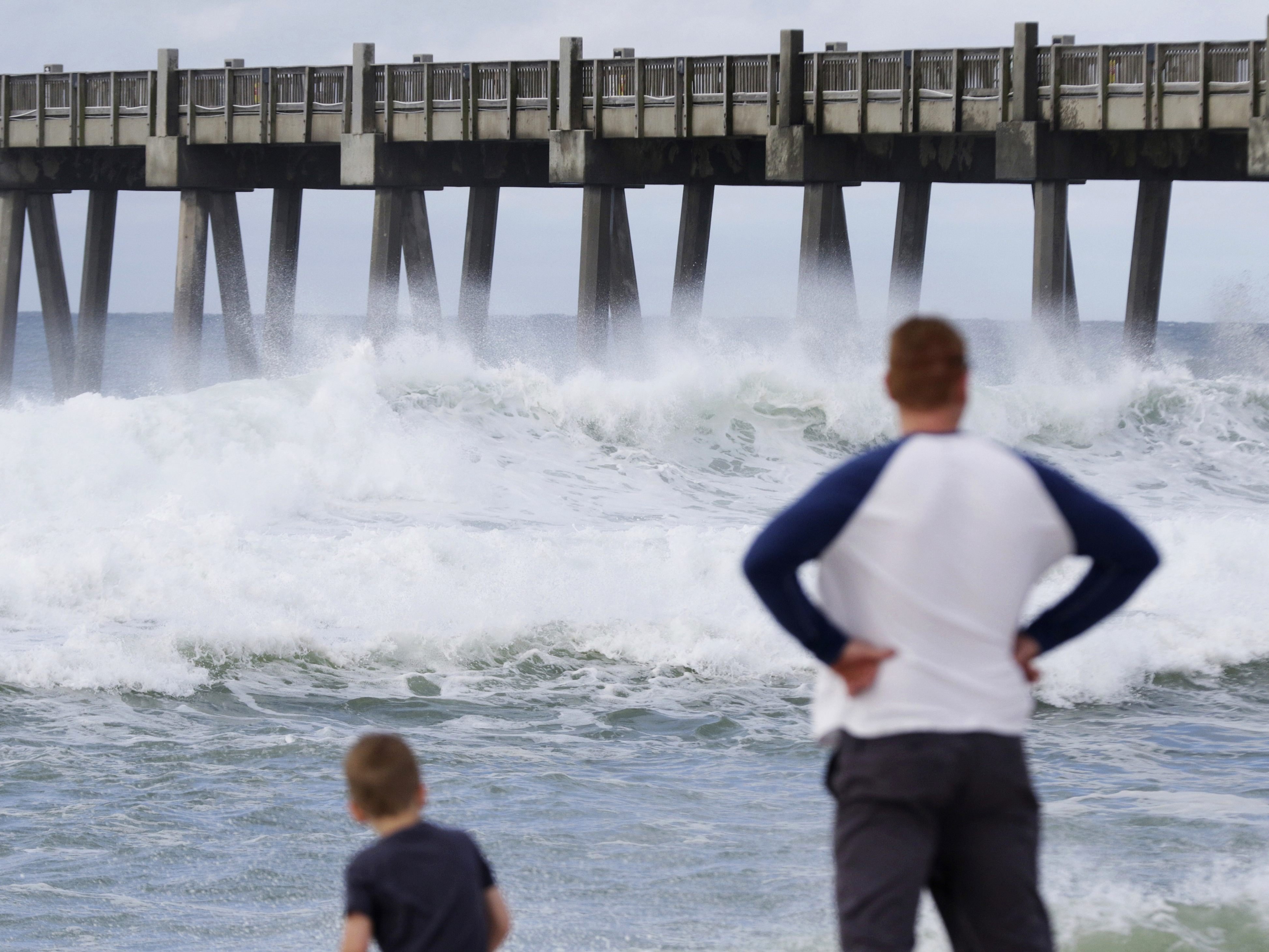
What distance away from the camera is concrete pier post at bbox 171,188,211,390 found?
69.6 feet

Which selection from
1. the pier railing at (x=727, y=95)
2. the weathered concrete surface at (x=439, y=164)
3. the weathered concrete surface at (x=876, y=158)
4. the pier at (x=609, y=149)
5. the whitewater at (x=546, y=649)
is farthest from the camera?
the weathered concrete surface at (x=439, y=164)

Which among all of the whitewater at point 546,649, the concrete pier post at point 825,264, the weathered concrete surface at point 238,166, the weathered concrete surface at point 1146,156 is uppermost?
the weathered concrete surface at point 238,166

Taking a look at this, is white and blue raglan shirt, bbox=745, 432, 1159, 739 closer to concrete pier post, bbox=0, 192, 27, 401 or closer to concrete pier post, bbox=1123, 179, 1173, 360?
concrete pier post, bbox=1123, 179, 1173, 360

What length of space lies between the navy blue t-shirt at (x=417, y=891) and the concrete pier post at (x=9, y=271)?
21.6 meters

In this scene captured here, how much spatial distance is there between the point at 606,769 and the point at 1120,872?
8.14 ft

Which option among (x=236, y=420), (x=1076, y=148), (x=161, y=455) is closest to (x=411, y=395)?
(x=236, y=420)

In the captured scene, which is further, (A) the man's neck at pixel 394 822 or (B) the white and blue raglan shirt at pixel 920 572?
(A) the man's neck at pixel 394 822

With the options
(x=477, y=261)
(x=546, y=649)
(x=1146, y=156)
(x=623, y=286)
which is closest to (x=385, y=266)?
(x=477, y=261)

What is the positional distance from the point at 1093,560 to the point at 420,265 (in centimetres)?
1873

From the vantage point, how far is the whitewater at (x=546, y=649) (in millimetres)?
5703

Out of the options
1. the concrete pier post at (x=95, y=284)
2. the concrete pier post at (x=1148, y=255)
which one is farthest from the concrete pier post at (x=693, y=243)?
the concrete pier post at (x=95, y=284)

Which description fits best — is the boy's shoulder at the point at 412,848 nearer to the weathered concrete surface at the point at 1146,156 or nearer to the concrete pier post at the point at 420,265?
the weathered concrete surface at the point at 1146,156

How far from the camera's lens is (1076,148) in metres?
17.5

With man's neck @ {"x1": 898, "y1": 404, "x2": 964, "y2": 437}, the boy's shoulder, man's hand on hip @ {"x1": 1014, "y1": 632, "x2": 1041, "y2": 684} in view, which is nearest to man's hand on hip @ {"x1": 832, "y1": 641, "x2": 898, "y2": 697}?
man's hand on hip @ {"x1": 1014, "y1": 632, "x2": 1041, "y2": 684}
